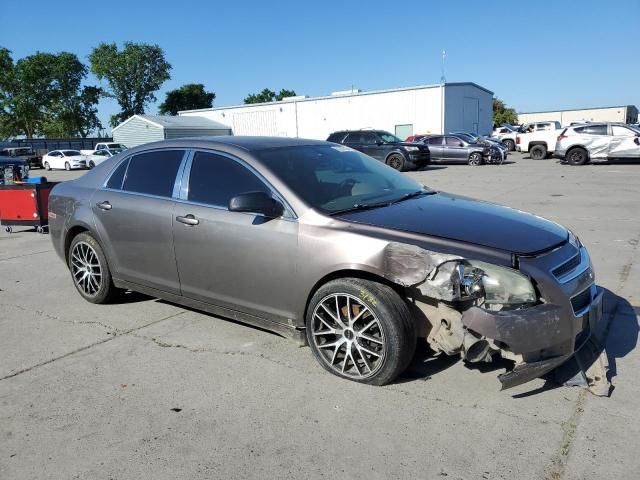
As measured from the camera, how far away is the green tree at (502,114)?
86125 millimetres

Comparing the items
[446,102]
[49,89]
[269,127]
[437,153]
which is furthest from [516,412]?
[49,89]

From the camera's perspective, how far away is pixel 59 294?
5723mm

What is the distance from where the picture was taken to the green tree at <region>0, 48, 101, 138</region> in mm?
70750

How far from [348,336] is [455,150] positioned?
78.8 ft

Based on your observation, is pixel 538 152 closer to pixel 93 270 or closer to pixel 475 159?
pixel 475 159

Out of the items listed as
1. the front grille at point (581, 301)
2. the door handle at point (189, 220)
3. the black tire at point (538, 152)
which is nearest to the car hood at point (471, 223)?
the front grille at point (581, 301)

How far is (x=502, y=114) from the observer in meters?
89.1

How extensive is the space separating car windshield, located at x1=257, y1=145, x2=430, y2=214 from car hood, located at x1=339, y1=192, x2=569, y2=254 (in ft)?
0.66

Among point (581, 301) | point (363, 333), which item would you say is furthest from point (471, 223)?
point (363, 333)

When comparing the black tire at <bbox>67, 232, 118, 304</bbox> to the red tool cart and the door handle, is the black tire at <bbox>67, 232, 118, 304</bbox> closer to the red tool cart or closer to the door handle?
the door handle

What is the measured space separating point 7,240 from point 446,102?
35.0 m

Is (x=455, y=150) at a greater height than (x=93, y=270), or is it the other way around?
(x=455, y=150)

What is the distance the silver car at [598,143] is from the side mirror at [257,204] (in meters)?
21.7

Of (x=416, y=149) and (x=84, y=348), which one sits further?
(x=416, y=149)
